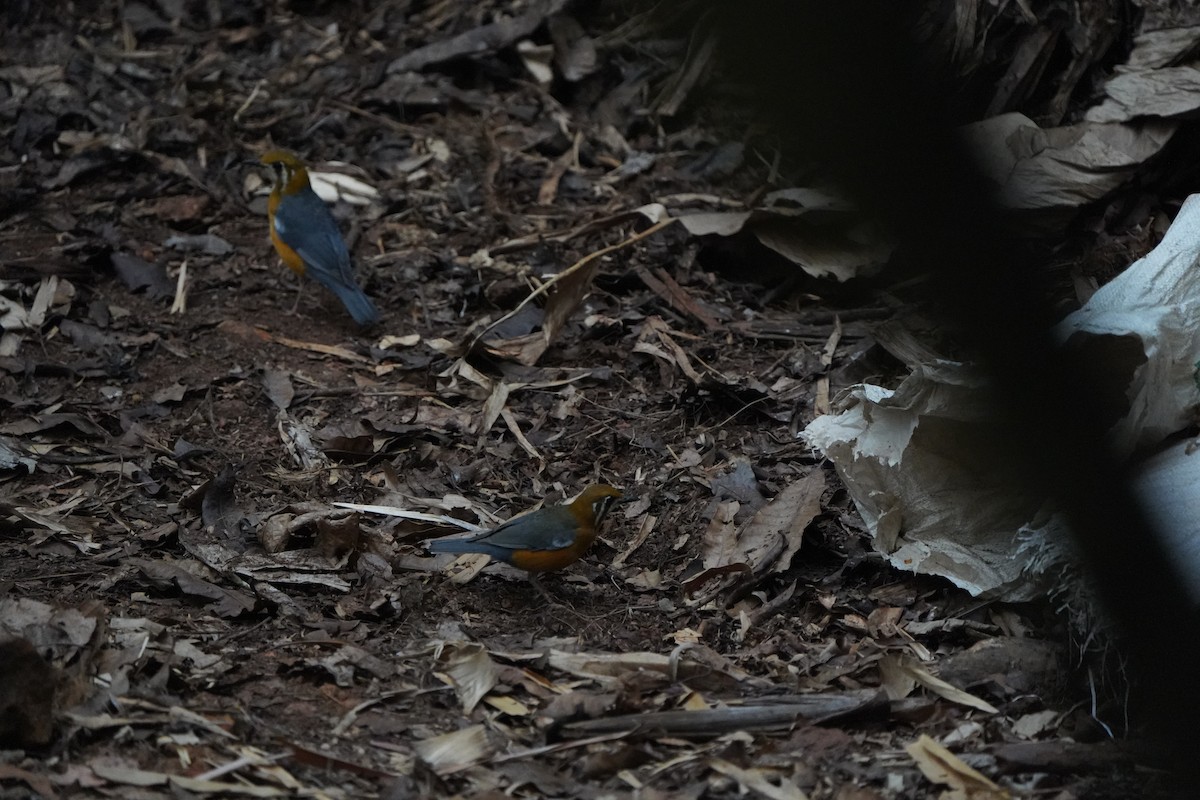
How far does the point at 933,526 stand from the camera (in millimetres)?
4363

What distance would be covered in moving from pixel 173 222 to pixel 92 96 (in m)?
1.56

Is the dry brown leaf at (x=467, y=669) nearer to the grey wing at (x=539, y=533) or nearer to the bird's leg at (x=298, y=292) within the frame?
the grey wing at (x=539, y=533)

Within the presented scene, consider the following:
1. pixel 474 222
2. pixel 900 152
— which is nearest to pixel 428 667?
pixel 900 152

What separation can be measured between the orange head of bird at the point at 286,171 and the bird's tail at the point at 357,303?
0.95m

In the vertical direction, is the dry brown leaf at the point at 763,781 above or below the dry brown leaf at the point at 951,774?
below

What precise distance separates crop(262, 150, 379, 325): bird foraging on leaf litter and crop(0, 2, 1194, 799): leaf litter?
0.22 metres

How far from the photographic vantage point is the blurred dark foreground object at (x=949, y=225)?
44.0 inches

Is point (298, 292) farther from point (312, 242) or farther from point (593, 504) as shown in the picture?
point (593, 504)

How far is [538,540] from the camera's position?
4.32 m

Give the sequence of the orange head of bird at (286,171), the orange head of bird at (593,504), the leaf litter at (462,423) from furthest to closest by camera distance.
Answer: the orange head of bird at (286,171), the orange head of bird at (593,504), the leaf litter at (462,423)

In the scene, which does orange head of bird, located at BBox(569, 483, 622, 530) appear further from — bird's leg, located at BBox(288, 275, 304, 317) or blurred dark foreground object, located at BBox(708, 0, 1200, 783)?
blurred dark foreground object, located at BBox(708, 0, 1200, 783)

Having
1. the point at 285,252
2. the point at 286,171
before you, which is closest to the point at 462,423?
the point at 285,252

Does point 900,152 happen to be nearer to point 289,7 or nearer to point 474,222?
point 474,222

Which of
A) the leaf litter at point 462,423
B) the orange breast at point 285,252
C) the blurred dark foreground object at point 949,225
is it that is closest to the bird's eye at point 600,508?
the leaf litter at point 462,423
